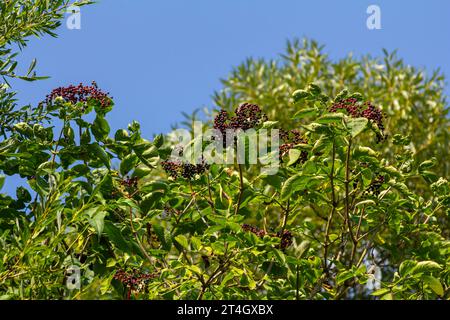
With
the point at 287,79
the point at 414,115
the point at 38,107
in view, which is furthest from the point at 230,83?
the point at 38,107

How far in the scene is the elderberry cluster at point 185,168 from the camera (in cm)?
470

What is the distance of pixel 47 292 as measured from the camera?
4.07m

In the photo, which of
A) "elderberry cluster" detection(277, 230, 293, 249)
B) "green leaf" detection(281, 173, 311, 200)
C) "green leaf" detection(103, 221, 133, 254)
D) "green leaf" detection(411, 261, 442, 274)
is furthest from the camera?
"elderberry cluster" detection(277, 230, 293, 249)

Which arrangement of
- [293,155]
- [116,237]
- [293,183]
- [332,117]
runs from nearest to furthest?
[116,237], [332,117], [293,183], [293,155]

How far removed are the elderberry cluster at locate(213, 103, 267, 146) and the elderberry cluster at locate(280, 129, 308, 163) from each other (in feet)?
1.08

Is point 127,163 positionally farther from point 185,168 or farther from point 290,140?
point 290,140

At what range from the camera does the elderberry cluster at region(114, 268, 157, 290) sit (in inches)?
177

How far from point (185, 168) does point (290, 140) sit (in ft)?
2.38

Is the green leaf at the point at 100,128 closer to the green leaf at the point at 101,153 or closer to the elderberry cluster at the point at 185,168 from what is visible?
the green leaf at the point at 101,153

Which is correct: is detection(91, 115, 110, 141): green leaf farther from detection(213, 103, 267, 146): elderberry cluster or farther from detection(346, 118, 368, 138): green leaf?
detection(346, 118, 368, 138): green leaf

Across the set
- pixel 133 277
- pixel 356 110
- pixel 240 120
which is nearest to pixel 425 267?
pixel 356 110

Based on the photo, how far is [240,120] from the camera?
443 cm

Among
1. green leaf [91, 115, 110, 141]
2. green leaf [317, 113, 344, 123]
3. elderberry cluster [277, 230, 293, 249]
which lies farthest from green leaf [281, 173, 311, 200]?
green leaf [91, 115, 110, 141]
